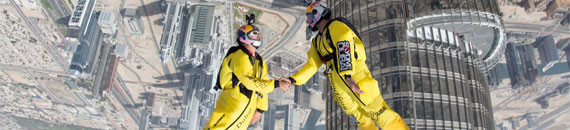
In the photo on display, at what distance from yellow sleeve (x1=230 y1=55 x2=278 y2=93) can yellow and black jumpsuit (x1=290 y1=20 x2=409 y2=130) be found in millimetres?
1830

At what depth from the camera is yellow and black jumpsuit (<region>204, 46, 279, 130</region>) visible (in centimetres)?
2741

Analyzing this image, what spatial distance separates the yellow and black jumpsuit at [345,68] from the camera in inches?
1065

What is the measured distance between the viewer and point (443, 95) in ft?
162

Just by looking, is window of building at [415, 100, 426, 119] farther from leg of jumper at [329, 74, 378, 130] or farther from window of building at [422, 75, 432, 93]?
leg of jumper at [329, 74, 378, 130]

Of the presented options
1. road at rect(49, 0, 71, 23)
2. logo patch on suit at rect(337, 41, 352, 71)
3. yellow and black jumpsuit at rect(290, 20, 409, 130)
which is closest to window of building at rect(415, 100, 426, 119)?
yellow and black jumpsuit at rect(290, 20, 409, 130)

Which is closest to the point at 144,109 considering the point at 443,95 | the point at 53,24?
the point at 53,24

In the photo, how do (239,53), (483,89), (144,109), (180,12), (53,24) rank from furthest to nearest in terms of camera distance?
(144,109), (53,24), (180,12), (483,89), (239,53)

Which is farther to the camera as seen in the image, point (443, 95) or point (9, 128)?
point (9, 128)

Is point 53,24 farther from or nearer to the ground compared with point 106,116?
farther from the ground

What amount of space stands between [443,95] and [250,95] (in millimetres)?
30715

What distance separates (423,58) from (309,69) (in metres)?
27.6

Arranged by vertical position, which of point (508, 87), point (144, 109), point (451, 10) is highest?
point (451, 10)

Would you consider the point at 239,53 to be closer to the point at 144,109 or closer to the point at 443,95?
the point at 443,95

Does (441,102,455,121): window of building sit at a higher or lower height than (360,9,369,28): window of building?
lower
